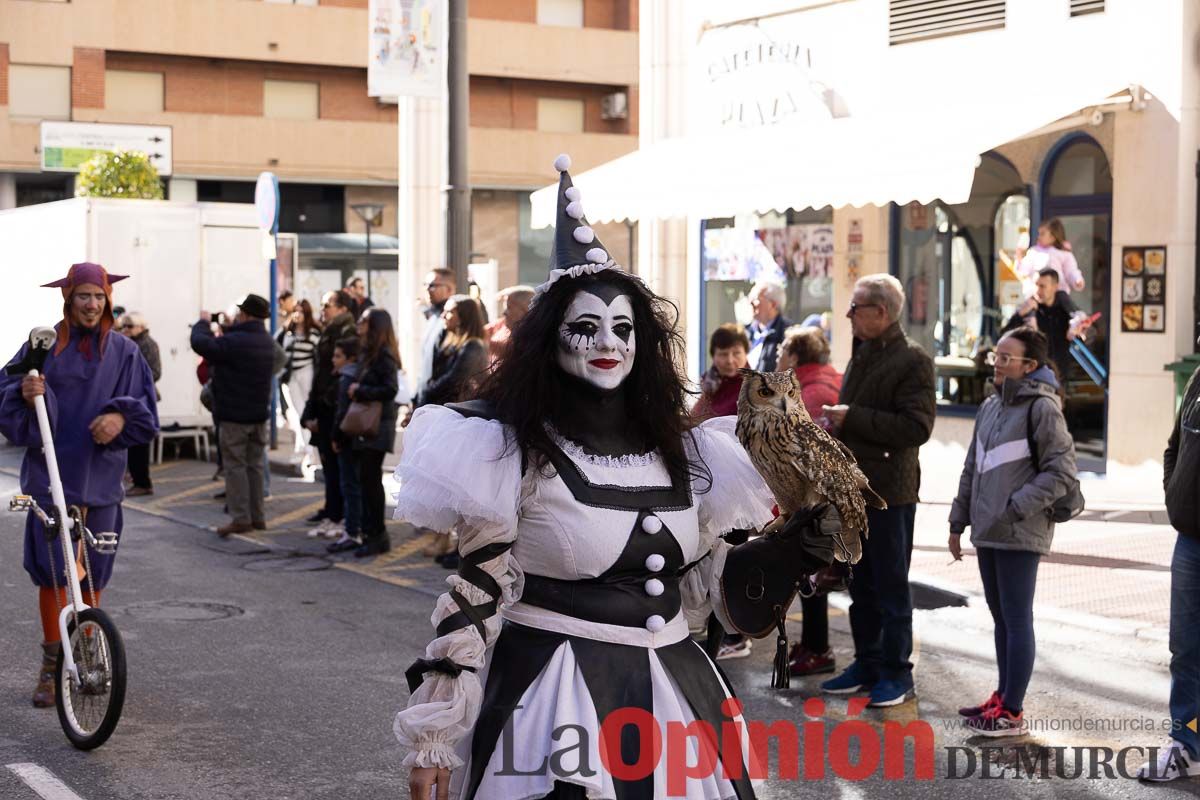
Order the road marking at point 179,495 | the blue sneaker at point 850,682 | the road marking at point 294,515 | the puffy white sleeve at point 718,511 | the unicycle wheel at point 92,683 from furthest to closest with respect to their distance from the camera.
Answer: the road marking at point 179,495 → the road marking at point 294,515 → the blue sneaker at point 850,682 → the unicycle wheel at point 92,683 → the puffy white sleeve at point 718,511

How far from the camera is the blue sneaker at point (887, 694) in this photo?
713 cm

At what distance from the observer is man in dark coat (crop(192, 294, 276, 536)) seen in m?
12.5

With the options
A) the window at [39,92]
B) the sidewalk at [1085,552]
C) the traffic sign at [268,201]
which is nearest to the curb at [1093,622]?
the sidewalk at [1085,552]

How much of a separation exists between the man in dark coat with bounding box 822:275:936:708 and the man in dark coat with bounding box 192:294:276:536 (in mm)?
6616

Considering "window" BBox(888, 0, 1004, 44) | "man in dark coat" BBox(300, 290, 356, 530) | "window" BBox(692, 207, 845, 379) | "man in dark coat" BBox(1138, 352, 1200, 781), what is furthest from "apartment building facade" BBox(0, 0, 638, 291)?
"man in dark coat" BBox(1138, 352, 1200, 781)

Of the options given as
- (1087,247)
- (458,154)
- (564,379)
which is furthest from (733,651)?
(1087,247)

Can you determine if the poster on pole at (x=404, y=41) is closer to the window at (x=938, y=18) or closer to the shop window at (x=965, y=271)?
the window at (x=938, y=18)

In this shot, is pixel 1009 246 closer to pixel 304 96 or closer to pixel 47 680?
pixel 47 680

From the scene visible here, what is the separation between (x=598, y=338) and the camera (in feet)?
11.8

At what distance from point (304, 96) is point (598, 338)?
40.7 meters

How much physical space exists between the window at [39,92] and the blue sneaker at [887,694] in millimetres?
36503

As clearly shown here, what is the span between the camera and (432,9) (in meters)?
14.8

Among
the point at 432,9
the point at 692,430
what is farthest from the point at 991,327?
the point at 692,430

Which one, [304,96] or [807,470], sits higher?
[304,96]
